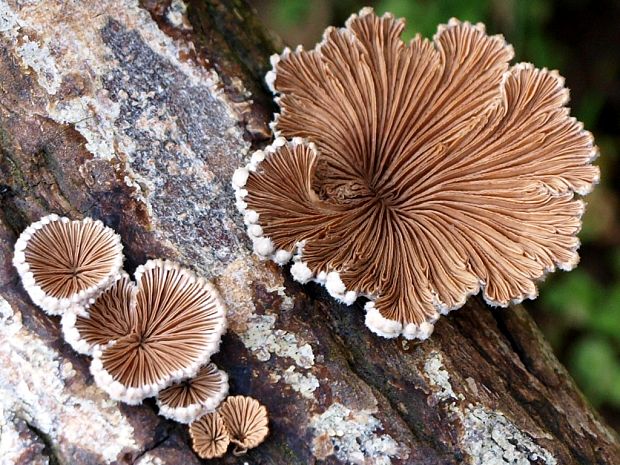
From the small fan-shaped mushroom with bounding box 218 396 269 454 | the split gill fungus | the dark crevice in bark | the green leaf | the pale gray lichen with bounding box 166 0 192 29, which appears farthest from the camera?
the green leaf

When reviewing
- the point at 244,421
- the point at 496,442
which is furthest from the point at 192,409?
the point at 496,442

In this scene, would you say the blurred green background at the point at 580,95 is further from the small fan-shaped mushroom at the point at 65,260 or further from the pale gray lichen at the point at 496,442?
the small fan-shaped mushroom at the point at 65,260

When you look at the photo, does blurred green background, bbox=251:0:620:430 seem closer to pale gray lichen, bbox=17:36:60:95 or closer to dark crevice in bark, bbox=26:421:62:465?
pale gray lichen, bbox=17:36:60:95

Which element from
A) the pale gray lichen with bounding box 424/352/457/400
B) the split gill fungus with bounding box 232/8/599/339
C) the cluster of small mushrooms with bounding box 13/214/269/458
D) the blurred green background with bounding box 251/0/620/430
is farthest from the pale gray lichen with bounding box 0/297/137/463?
the blurred green background with bounding box 251/0/620/430

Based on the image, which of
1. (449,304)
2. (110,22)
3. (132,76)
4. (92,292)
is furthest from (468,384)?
(110,22)

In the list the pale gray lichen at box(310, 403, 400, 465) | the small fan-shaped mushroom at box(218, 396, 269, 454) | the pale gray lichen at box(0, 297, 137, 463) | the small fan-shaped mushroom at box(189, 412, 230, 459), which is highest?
the pale gray lichen at box(310, 403, 400, 465)

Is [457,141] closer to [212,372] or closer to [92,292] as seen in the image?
[212,372]
